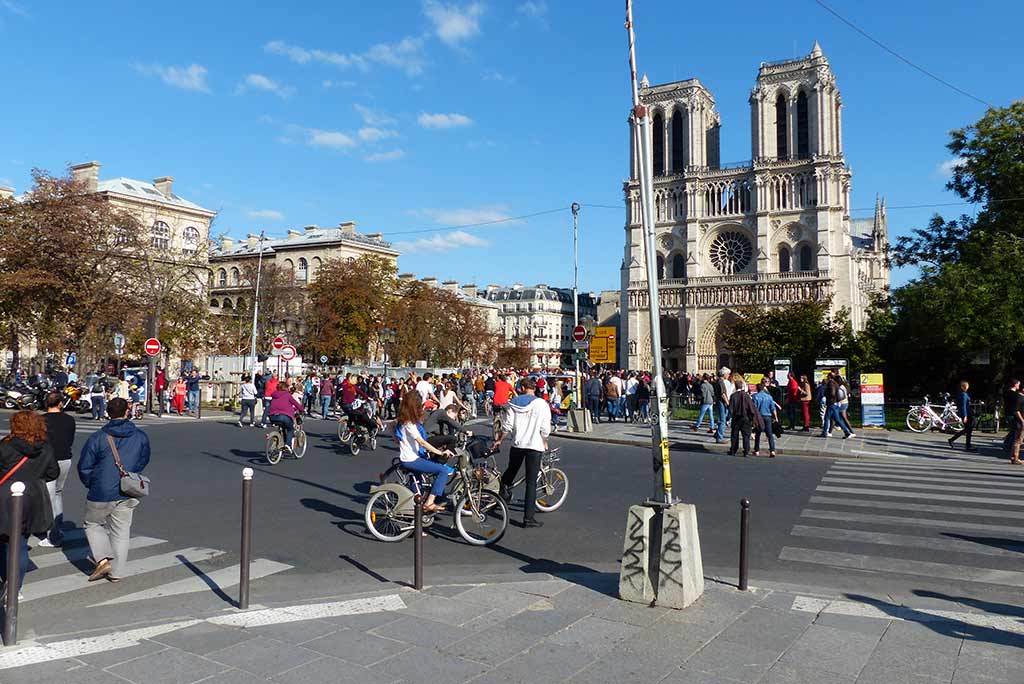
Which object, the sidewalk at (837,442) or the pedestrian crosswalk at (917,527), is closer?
the pedestrian crosswalk at (917,527)

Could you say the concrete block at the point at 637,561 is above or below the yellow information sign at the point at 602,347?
below

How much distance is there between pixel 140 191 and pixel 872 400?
5733 centimetres

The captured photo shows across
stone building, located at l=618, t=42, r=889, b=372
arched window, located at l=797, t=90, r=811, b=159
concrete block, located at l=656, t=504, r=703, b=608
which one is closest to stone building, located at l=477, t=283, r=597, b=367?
stone building, located at l=618, t=42, r=889, b=372

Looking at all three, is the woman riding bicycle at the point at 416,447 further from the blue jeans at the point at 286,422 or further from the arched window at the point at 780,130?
the arched window at the point at 780,130

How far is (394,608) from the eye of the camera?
5.67 meters

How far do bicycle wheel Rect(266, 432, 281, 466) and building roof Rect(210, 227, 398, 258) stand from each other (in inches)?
2208

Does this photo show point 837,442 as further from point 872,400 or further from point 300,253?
point 300,253

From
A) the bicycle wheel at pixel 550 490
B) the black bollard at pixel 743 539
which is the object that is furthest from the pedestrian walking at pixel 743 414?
A: the black bollard at pixel 743 539

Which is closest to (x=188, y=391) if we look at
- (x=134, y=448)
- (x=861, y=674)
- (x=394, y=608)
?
(x=134, y=448)

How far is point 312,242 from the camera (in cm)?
7056

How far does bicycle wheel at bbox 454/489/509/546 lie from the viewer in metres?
8.09

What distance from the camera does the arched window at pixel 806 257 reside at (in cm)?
7119

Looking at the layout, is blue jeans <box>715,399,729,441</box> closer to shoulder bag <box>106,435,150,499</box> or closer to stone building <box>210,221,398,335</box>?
shoulder bag <box>106,435,150,499</box>

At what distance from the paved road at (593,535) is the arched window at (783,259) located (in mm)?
61620
